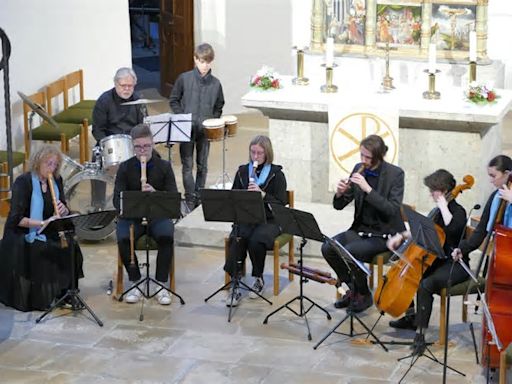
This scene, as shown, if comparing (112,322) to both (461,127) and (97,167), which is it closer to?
(97,167)

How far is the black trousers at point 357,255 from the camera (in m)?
7.63

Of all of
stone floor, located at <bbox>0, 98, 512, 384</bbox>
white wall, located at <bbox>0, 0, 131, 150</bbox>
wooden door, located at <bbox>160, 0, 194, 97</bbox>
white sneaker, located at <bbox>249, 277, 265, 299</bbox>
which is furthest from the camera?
wooden door, located at <bbox>160, 0, 194, 97</bbox>

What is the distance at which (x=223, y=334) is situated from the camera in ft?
24.5

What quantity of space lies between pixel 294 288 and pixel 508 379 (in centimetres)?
202

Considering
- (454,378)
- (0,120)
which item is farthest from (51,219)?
(0,120)

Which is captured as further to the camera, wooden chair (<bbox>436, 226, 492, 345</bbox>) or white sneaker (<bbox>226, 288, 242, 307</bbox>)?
white sneaker (<bbox>226, 288, 242, 307</bbox>)

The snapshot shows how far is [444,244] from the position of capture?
7.10 m

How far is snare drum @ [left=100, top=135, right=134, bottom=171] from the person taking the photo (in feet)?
29.5

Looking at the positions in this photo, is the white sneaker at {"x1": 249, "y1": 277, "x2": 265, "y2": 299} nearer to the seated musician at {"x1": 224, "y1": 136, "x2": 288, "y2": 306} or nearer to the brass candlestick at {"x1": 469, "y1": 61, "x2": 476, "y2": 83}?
the seated musician at {"x1": 224, "y1": 136, "x2": 288, "y2": 306}

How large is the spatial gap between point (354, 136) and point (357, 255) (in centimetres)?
161

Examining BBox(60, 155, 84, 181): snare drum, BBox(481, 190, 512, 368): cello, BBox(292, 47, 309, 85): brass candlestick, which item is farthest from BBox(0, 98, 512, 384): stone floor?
BBox(292, 47, 309, 85): brass candlestick

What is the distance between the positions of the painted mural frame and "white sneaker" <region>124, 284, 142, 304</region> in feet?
9.97

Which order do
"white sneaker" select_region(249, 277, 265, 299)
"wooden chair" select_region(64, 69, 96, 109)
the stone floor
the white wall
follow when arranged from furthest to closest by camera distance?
"wooden chair" select_region(64, 69, 96, 109), the white wall, "white sneaker" select_region(249, 277, 265, 299), the stone floor

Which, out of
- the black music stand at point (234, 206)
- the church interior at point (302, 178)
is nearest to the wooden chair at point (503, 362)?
the church interior at point (302, 178)
